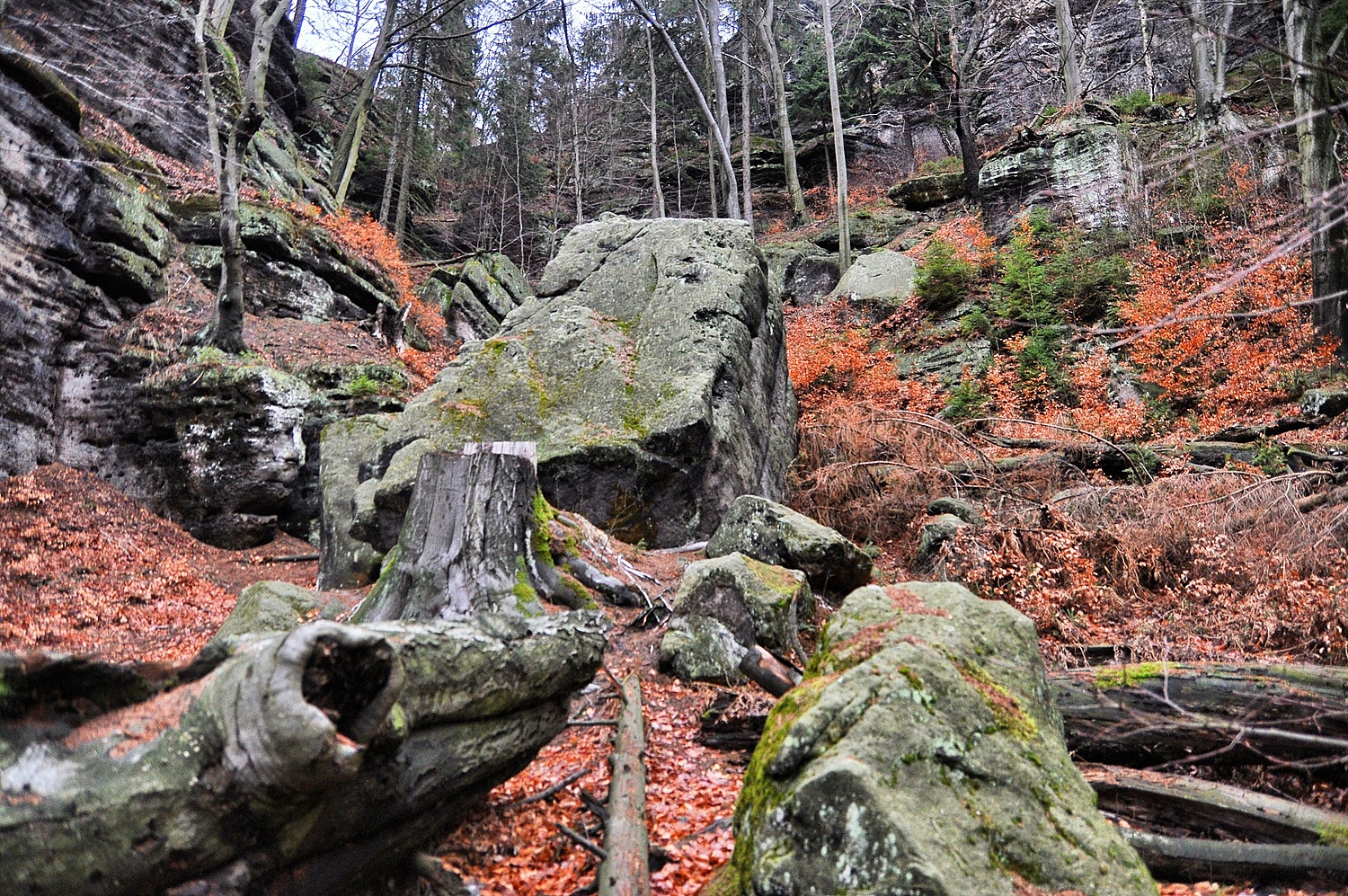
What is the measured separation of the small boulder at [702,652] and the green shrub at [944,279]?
13.4m

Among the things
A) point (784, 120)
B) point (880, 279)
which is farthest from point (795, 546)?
point (784, 120)

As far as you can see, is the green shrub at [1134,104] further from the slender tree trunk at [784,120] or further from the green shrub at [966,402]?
the green shrub at [966,402]

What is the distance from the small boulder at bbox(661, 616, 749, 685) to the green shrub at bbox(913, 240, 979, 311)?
13.4 meters

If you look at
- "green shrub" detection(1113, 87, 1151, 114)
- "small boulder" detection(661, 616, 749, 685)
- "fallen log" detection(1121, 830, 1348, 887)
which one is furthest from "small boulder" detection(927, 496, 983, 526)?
"green shrub" detection(1113, 87, 1151, 114)

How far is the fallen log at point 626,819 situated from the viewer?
3105 mm

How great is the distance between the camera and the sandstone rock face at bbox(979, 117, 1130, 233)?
54.8ft

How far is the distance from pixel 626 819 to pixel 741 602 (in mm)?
2407

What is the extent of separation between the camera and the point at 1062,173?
1783 cm

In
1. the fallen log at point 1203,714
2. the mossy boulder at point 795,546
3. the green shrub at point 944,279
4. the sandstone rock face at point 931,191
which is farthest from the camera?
the sandstone rock face at point 931,191

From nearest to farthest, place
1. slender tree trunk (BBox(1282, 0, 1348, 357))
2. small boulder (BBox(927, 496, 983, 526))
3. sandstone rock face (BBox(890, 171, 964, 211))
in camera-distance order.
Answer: small boulder (BBox(927, 496, 983, 526)) → slender tree trunk (BBox(1282, 0, 1348, 357)) → sandstone rock face (BBox(890, 171, 964, 211))

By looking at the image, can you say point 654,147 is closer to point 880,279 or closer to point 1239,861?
point 880,279

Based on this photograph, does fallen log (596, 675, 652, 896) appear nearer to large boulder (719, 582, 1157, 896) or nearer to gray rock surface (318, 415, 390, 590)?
large boulder (719, 582, 1157, 896)

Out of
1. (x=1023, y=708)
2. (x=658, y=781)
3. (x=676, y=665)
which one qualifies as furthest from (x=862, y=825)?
(x=676, y=665)

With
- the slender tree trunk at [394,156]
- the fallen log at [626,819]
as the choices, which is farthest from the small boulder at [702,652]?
the slender tree trunk at [394,156]
